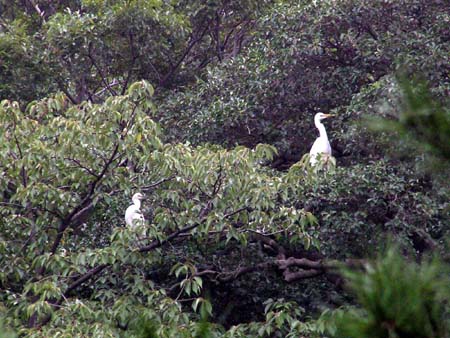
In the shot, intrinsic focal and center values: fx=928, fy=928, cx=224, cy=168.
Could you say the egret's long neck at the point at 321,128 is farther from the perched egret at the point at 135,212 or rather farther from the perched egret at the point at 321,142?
the perched egret at the point at 135,212

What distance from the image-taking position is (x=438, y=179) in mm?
1490

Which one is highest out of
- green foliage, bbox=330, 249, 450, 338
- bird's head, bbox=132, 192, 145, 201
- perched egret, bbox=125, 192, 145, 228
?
green foliage, bbox=330, 249, 450, 338

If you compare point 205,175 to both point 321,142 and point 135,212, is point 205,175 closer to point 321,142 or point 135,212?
point 135,212

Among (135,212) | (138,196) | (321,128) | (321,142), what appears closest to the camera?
(138,196)

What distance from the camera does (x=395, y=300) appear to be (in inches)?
46.9

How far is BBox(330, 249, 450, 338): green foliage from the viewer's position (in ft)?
3.92

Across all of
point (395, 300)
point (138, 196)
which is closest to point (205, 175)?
point (138, 196)

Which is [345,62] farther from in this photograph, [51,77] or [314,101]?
[51,77]

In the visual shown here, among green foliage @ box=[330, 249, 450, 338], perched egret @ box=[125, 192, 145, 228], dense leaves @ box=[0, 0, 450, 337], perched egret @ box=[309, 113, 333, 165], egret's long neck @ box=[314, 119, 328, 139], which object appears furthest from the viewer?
egret's long neck @ box=[314, 119, 328, 139]

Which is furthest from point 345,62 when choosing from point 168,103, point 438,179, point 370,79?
point 438,179

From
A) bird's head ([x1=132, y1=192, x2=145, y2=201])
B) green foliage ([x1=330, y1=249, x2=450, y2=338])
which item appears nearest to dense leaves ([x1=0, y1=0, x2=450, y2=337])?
bird's head ([x1=132, y1=192, x2=145, y2=201])

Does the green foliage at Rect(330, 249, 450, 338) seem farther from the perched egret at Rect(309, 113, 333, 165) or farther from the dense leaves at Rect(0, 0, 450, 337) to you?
the perched egret at Rect(309, 113, 333, 165)

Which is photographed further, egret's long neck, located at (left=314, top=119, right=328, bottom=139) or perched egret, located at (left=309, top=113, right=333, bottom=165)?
egret's long neck, located at (left=314, top=119, right=328, bottom=139)

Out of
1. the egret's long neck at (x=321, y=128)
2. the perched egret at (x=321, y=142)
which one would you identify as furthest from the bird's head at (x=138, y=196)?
the egret's long neck at (x=321, y=128)
